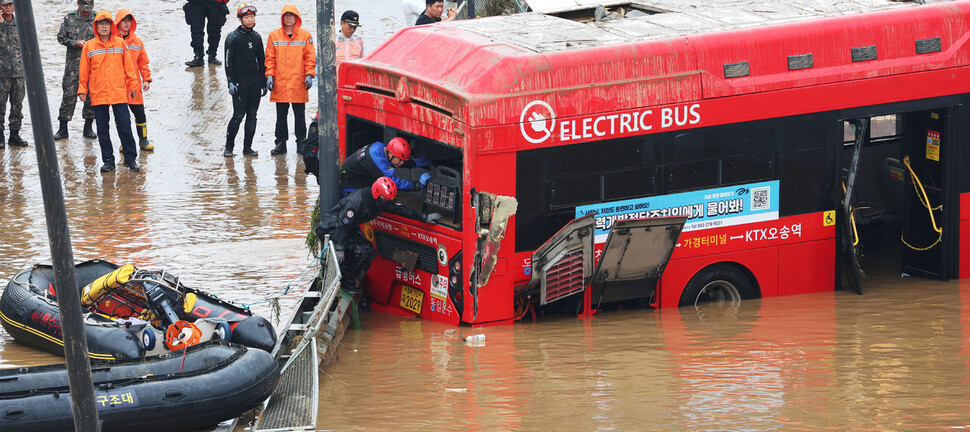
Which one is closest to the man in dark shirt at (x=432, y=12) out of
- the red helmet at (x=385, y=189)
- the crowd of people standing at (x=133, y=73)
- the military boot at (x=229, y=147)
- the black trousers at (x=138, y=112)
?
the crowd of people standing at (x=133, y=73)

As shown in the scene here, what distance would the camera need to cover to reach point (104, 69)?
55.1 ft

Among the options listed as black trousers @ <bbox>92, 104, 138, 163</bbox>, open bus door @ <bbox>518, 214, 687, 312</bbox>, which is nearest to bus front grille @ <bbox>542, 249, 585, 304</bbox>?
open bus door @ <bbox>518, 214, 687, 312</bbox>

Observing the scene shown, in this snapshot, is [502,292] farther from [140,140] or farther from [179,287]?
[140,140]

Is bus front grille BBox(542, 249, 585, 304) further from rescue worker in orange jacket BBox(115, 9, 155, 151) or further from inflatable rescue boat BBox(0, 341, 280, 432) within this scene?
rescue worker in orange jacket BBox(115, 9, 155, 151)

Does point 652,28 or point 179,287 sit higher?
point 652,28

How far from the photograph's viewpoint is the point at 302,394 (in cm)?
901

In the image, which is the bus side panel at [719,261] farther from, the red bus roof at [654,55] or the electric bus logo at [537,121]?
the electric bus logo at [537,121]

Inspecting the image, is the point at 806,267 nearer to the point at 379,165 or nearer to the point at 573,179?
the point at 573,179

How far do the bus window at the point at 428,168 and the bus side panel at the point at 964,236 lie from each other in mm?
4650

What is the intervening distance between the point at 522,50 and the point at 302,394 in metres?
3.42

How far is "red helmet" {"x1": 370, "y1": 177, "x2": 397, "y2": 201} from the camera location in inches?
427

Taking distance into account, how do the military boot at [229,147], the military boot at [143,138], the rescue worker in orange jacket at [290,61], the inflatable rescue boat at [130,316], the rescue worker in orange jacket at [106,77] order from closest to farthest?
1. the inflatable rescue boat at [130,316]
2. the rescue worker in orange jacket at [106,77]
3. the rescue worker in orange jacket at [290,61]
4. the military boot at [143,138]
5. the military boot at [229,147]

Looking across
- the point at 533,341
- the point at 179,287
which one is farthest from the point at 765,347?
the point at 179,287

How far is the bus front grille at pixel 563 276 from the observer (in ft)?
34.9
